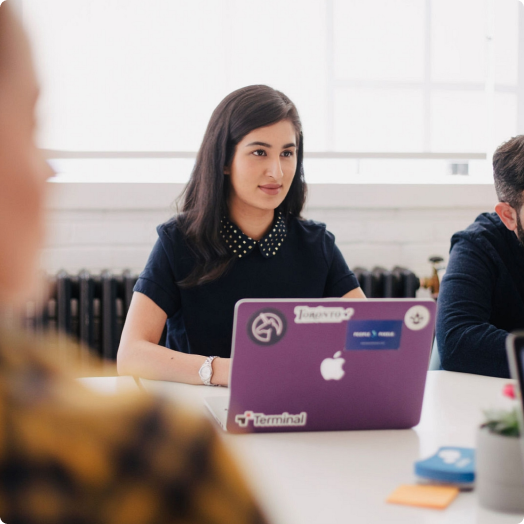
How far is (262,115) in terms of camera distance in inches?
72.8

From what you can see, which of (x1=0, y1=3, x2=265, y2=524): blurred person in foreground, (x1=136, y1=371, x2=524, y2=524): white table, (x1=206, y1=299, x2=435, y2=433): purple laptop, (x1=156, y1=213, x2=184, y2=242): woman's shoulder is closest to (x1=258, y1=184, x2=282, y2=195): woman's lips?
(x1=156, y1=213, x2=184, y2=242): woman's shoulder

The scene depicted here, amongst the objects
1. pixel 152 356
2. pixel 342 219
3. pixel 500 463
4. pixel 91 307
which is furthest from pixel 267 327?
pixel 342 219

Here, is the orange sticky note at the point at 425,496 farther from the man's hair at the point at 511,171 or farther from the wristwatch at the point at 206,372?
the man's hair at the point at 511,171

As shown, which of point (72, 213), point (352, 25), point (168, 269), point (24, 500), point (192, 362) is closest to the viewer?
point (24, 500)

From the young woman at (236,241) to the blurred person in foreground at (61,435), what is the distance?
1436mm

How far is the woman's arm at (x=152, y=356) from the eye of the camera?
143cm

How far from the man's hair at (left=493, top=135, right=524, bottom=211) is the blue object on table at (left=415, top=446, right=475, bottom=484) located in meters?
1.04

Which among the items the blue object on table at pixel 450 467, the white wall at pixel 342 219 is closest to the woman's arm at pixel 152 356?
the blue object on table at pixel 450 467

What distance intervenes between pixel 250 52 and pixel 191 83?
10.0 inches

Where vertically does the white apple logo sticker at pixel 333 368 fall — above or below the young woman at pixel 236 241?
below

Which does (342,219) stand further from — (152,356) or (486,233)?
(152,356)

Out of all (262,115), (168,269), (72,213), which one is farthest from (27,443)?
(72,213)

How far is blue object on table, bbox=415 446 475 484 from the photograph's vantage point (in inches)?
33.5

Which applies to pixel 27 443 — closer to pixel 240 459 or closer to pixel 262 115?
pixel 240 459
